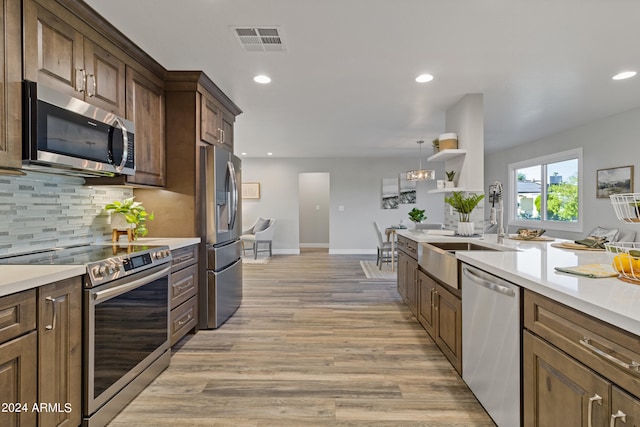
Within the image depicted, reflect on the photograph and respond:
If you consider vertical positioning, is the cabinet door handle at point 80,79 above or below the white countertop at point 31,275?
above

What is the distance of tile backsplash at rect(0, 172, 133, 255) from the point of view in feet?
6.38

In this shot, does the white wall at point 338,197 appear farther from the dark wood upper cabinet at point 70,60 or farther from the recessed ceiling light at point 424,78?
the dark wood upper cabinet at point 70,60

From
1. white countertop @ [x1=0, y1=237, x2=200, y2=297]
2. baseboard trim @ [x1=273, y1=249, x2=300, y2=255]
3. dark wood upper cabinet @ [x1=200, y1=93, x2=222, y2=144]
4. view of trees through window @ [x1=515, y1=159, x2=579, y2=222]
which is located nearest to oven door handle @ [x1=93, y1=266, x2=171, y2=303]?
white countertop @ [x1=0, y1=237, x2=200, y2=297]

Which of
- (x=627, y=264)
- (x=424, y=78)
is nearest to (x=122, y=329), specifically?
(x=627, y=264)

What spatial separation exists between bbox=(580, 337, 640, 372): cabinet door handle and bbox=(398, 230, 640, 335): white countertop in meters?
0.10

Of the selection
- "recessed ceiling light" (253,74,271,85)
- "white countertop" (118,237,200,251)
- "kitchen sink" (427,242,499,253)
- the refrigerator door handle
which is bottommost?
"kitchen sink" (427,242,499,253)

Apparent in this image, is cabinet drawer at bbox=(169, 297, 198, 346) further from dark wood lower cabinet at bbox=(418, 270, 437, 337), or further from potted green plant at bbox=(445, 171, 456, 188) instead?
potted green plant at bbox=(445, 171, 456, 188)

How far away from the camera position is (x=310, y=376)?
231 cm

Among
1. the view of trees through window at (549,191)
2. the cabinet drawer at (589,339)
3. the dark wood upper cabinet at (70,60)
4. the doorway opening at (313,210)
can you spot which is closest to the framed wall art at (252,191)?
the doorway opening at (313,210)

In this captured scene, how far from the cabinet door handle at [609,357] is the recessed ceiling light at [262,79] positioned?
3052 mm

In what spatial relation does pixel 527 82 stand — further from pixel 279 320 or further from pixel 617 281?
pixel 279 320

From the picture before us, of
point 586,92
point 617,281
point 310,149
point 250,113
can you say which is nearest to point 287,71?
point 250,113

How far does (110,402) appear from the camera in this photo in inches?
70.1

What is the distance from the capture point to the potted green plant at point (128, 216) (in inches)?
104
